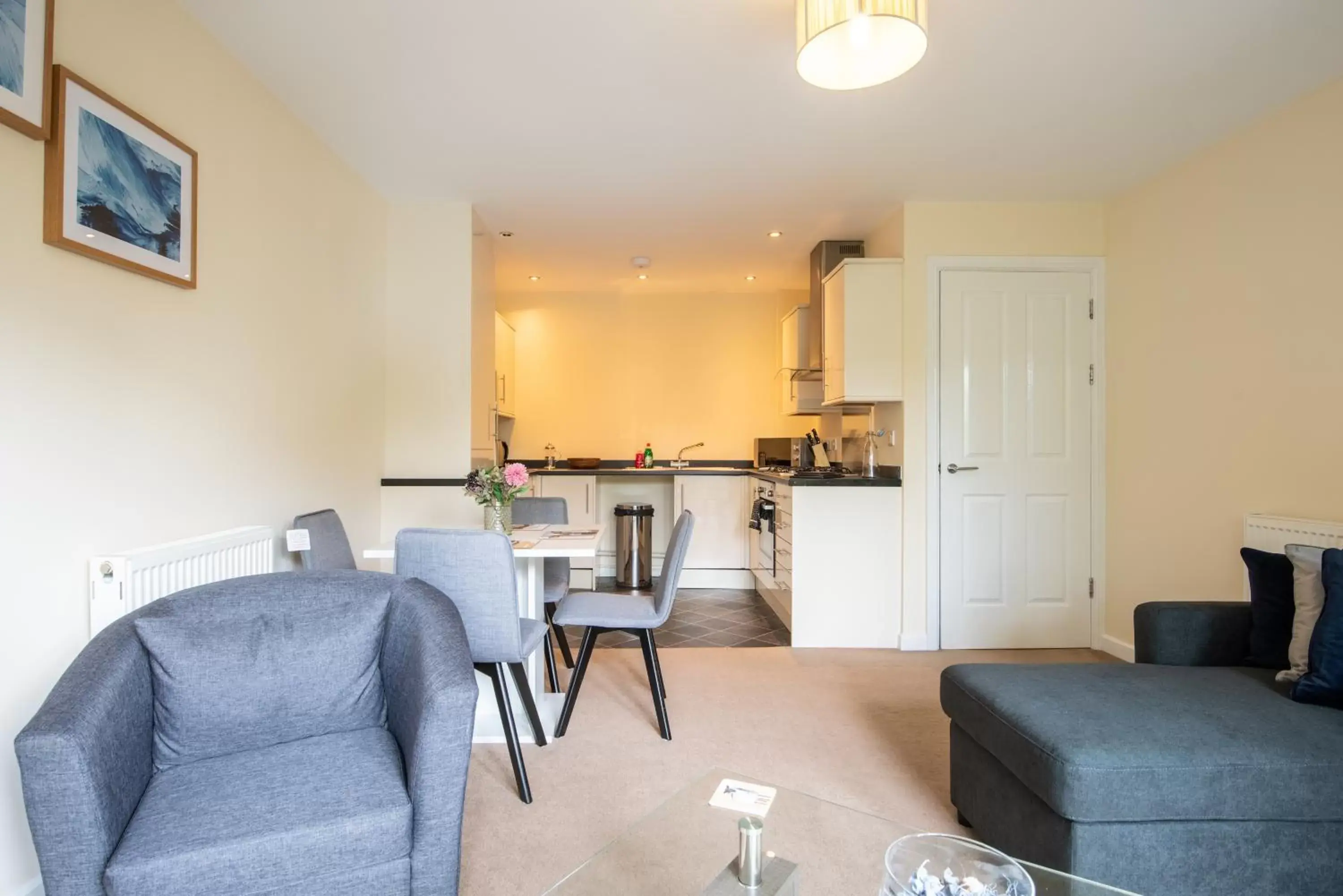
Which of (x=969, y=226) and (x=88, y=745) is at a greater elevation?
(x=969, y=226)

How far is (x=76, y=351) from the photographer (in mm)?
1776

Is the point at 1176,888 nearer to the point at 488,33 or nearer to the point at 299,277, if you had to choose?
the point at 488,33

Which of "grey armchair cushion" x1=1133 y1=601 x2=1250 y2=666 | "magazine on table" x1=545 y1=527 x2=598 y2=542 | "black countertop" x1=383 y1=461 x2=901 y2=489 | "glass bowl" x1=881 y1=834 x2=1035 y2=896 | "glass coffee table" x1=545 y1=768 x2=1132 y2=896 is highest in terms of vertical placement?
"black countertop" x1=383 y1=461 x2=901 y2=489

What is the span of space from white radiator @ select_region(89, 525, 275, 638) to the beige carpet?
42.3 inches

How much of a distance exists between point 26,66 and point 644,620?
7.67ft

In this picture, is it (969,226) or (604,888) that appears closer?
(604,888)

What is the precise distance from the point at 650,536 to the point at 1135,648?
3877mm

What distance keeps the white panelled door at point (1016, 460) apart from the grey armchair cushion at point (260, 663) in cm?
319

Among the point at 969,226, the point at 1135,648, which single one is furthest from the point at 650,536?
the point at 1135,648

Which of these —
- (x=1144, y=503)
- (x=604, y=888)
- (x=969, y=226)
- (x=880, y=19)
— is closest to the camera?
(x=604, y=888)

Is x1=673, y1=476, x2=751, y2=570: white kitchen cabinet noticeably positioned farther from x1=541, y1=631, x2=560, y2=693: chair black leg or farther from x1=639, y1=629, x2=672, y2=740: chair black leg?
x1=639, y1=629, x2=672, y2=740: chair black leg

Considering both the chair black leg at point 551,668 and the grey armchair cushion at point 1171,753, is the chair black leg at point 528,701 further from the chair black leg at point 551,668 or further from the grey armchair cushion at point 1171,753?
the grey armchair cushion at point 1171,753

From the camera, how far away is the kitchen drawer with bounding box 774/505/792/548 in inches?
160

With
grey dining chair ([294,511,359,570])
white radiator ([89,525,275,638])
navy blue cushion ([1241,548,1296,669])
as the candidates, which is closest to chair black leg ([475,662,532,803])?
grey dining chair ([294,511,359,570])
